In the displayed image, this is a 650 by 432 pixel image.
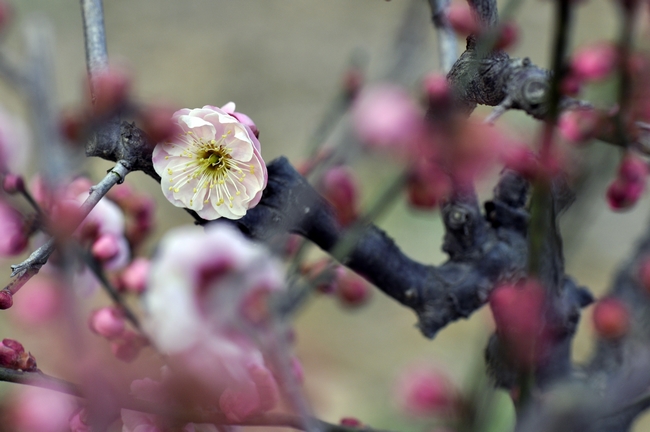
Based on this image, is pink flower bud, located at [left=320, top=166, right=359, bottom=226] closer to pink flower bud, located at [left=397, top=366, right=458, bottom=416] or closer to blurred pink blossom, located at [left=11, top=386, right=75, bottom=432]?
pink flower bud, located at [left=397, top=366, right=458, bottom=416]

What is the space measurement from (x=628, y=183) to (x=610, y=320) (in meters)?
0.14

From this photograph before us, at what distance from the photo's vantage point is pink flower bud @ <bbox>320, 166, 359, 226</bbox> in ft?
1.95

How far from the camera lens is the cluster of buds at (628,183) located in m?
0.59

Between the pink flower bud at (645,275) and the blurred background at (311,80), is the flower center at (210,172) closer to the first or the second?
the pink flower bud at (645,275)

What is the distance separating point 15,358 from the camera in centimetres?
38

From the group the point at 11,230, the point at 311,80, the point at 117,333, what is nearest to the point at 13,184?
the point at 11,230

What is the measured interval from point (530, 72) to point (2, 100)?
7.27 ft

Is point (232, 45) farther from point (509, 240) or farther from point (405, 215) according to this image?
point (509, 240)

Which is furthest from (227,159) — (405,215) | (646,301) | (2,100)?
(2,100)

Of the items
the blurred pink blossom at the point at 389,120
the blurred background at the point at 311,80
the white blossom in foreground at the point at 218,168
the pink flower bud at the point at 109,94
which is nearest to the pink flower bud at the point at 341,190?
the blurred pink blossom at the point at 389,120

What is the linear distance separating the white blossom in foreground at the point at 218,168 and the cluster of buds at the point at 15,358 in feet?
0.41

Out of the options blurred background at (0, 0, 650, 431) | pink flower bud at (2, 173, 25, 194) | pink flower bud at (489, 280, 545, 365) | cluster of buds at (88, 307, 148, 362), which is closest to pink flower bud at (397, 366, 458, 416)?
pink flower bud at (489, 280, 545, 365)

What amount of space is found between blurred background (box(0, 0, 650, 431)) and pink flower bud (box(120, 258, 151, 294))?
98 cm

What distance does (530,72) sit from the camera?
0.42 meters
